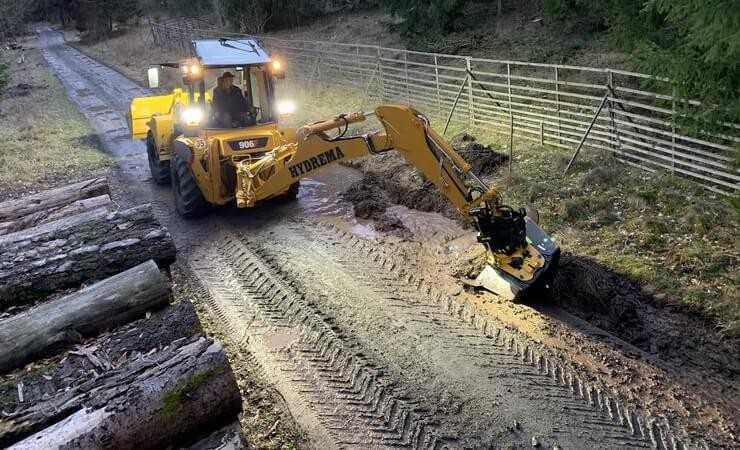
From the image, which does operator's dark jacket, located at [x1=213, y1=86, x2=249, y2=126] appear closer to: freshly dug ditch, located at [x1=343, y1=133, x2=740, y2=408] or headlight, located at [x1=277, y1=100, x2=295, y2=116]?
headlight, located at [x1=277, y1=100, x2=295, y2=116]

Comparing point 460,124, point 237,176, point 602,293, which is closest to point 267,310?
point 237,176

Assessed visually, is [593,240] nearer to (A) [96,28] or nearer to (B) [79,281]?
(B) [79,281]

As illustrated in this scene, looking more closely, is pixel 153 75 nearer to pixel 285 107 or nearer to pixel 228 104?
pixel 228 104

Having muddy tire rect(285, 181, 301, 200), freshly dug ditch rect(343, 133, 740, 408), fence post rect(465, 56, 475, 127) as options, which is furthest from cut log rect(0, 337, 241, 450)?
fence post rect(465, 56, 475, 127)

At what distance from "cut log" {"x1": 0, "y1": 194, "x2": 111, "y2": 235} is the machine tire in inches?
97.9

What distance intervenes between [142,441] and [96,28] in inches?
1889

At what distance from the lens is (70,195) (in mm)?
9336

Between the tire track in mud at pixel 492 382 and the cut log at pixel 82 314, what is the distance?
186cm

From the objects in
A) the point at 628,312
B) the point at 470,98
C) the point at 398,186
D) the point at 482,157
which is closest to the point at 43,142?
the point at 398,186

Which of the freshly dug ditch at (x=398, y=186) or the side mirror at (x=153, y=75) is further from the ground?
the side mirror at (x=153, y=75)

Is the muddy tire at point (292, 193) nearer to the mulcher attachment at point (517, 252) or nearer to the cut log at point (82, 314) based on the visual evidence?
the cut log at point (82, 314)

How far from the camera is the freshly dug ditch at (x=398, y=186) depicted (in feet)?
30.9

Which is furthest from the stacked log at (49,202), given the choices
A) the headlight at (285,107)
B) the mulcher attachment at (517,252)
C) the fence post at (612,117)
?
the fence post at (612,117)

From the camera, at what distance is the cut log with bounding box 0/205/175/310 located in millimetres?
6031
